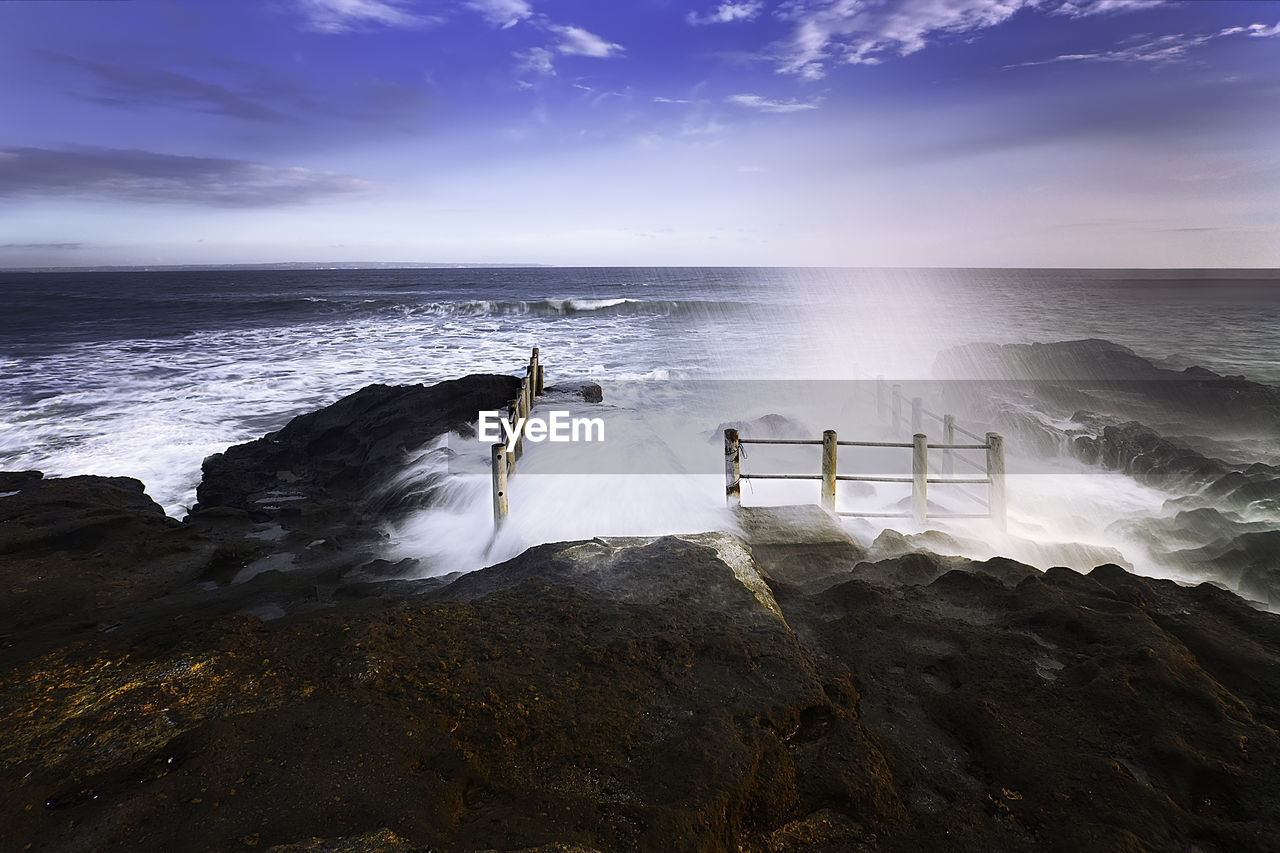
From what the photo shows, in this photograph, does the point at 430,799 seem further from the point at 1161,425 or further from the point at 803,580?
the point at 1161,425

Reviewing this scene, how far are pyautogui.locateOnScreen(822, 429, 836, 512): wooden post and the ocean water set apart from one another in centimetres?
158

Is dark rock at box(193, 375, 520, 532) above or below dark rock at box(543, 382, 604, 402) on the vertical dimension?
below

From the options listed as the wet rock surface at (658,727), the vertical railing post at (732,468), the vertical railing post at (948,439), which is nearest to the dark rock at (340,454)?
the wet rock surface at (658,727)

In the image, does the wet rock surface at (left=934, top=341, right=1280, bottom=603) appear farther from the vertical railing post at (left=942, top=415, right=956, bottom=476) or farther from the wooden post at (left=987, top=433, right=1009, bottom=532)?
the vertical railing post at (left=942, top=415, right=956, bottom=476)

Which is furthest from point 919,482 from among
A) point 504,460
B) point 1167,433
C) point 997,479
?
point 1167,433

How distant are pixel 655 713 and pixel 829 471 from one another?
5.58 m

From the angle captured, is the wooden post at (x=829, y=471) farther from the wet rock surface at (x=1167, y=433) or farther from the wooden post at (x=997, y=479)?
the wet rock surface at (x=1167, y=433)

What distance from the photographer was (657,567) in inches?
219

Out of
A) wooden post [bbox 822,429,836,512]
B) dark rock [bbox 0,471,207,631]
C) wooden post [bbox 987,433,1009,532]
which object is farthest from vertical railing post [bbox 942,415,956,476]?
dark rock [bbox 0,471,207,631]

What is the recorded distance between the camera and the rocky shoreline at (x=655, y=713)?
3018mm

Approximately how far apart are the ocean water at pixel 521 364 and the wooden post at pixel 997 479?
16.9 inches

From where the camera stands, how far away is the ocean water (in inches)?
380

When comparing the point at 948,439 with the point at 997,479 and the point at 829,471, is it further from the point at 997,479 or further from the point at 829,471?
the point at 829,471

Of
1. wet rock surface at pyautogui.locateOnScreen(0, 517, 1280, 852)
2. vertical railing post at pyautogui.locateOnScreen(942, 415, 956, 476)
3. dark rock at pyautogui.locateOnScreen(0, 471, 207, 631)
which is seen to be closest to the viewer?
wet rock surface at pyautogui.locateOnScreen(0, 517, 1280, 852)
